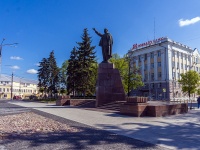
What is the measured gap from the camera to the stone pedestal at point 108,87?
1711 centimetres

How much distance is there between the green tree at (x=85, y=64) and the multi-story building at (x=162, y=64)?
18.3 meters

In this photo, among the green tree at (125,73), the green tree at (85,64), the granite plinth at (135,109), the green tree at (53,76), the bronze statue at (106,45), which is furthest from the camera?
the green tree at (53,76)

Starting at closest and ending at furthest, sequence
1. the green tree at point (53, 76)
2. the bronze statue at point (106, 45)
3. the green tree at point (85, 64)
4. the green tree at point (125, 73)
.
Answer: the bronze statue at point (106, 45), the green tree at point (85, 64), the green tree at point (125, 73), the green tree at point (53, 76)

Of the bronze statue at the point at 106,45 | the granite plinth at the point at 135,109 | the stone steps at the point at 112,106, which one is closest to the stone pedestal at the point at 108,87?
the stone steps at the point at 112,106

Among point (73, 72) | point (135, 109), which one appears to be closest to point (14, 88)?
point (73, 72)

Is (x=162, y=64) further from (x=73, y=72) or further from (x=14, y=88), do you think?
(x=14, y=88)

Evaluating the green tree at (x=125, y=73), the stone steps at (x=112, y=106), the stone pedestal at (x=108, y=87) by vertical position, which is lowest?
the stone steps at (x=112, y=106)

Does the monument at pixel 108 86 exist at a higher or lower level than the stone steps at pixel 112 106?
higher

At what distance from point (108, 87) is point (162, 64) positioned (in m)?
43.7

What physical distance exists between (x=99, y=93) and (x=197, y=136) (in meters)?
10.8

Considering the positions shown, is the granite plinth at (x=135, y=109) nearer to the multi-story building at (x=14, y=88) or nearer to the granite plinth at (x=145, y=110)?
the granite plinth at (x=145, y=110)

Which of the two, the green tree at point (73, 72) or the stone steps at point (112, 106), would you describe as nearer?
the stone steps at point (112, 106)

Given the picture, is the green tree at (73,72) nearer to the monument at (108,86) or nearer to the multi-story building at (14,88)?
the monument at (108,86)

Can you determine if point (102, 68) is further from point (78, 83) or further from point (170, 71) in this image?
point (170, 71)
